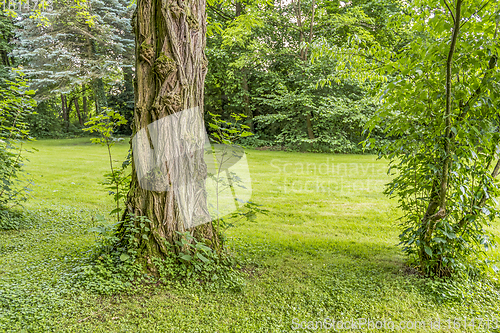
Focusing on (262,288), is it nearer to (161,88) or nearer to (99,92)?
(161,88)

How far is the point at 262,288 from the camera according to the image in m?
2.66

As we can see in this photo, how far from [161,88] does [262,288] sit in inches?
76.4

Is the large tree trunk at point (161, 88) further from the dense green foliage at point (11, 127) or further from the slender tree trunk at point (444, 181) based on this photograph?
the slender tree trunk at point (444, 181)

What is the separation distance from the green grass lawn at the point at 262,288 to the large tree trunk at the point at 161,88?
55 cm

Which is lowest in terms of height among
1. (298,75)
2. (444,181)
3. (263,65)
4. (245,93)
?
(444,181)

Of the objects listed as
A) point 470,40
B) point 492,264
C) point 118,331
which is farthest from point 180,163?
point 492,264

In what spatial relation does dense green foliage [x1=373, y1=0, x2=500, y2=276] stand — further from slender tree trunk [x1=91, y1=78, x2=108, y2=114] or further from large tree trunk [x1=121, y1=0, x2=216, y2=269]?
slender tree trunk [x1=91, y1=78, x2=108, y2=114]

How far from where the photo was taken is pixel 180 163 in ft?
8.79

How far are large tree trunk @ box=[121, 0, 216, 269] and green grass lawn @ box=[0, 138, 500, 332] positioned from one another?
547 mm

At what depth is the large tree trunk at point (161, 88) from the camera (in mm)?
2598

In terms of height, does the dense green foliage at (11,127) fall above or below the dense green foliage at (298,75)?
below

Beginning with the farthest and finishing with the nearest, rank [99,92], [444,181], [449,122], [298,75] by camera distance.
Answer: [99,92] → [298,75] → [444,181] → [449,122]

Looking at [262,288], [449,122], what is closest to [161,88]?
[262,288]

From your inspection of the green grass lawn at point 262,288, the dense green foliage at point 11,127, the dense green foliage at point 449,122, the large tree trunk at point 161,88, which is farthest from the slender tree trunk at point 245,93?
the dense green foliage at point 449,122
